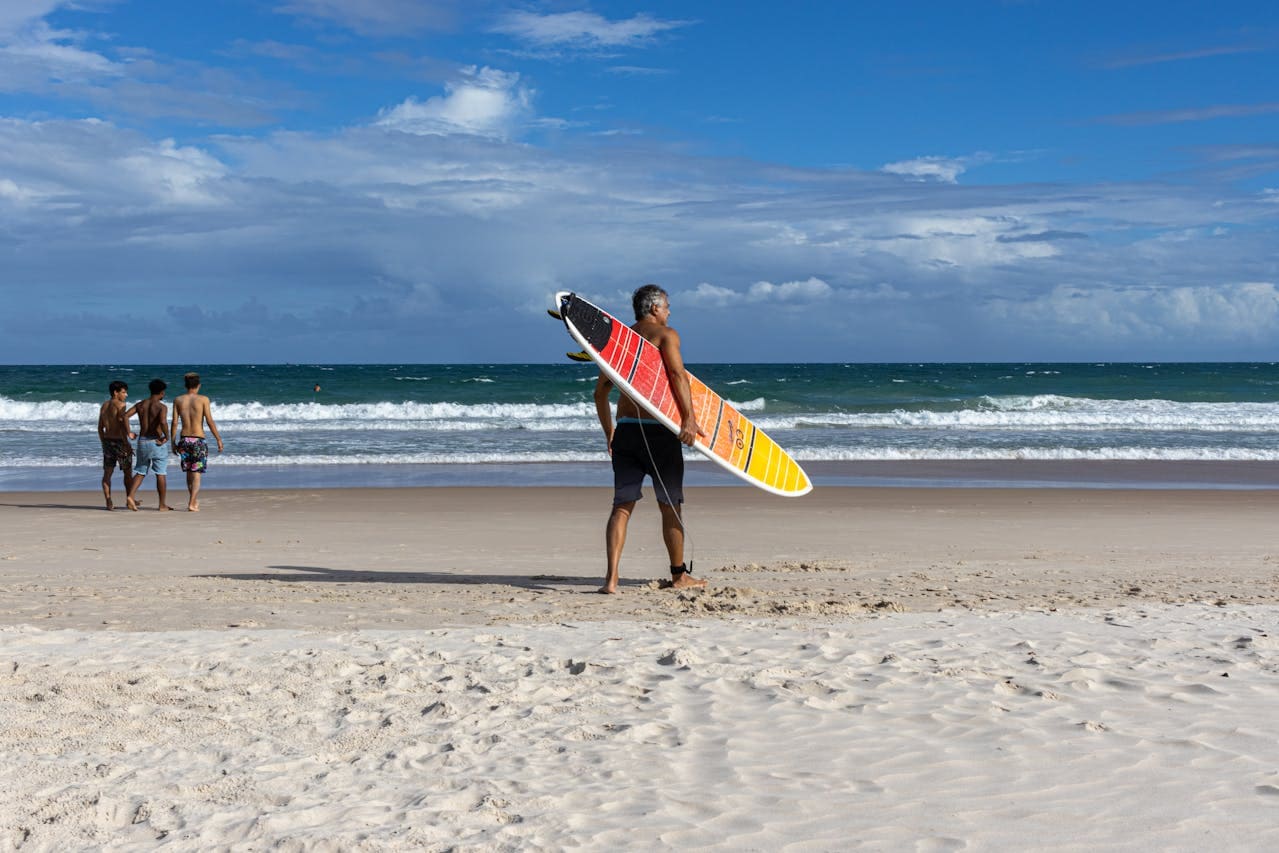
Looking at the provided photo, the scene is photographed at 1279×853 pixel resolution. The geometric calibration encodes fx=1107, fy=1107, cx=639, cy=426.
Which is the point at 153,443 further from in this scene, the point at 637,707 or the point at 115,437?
the point at 637,707

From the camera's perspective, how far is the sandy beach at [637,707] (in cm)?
305

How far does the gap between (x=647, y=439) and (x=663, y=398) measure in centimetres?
26

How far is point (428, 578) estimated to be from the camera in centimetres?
750

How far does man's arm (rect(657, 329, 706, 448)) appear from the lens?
6.10m

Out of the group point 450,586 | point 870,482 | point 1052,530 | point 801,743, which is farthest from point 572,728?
point 870,482

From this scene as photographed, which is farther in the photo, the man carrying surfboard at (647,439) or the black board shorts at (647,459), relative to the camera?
the black board shorts at (647,459)

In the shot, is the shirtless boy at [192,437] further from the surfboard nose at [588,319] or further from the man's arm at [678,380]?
the man's arm at [678,380]

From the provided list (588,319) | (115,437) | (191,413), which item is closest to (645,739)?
(588,319)

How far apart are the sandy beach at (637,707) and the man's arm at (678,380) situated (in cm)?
103

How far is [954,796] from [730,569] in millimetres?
4721

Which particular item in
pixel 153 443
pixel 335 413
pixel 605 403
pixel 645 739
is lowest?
pixel 645 739

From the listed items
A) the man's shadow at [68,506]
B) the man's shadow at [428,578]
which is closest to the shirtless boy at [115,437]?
the man's shadow at [68,506]

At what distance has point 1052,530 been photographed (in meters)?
10.4

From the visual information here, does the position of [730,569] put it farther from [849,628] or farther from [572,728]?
[572,728]
